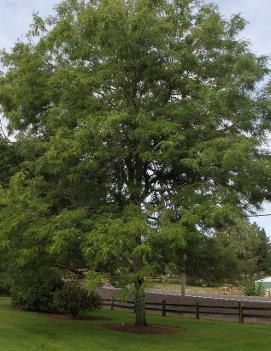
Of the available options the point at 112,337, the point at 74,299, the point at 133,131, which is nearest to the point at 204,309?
the point at 74,299

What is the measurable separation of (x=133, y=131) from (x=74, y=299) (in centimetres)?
1175

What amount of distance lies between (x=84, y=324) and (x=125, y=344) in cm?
613

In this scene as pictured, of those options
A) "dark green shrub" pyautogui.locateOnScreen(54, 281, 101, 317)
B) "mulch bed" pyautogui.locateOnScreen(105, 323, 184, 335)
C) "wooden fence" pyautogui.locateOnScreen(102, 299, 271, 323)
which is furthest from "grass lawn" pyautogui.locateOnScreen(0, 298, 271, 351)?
"dark green shrub" pyautogui.locateOnScreen(54, 281, 101, 317)

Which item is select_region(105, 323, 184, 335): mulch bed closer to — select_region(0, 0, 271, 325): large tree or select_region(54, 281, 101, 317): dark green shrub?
select_region(0, 0, 271, 325): large tree

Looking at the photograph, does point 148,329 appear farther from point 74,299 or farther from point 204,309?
point 204,309

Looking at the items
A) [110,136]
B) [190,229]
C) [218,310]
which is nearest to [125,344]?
[190,229]

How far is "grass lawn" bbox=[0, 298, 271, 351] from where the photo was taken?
48.4ft

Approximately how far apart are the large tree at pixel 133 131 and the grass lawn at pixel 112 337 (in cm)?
177

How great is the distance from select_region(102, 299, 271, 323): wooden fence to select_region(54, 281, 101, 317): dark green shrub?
168 cm

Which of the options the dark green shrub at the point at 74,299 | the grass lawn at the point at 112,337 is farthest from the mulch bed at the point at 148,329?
the dark green shrub at the point at 74,299

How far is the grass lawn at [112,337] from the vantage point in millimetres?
14742

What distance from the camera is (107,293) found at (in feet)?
107

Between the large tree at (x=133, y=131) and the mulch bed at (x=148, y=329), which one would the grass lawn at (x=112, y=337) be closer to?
the mulch bed at (x=148, y=329)

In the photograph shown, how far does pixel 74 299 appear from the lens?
2425 centimetres
